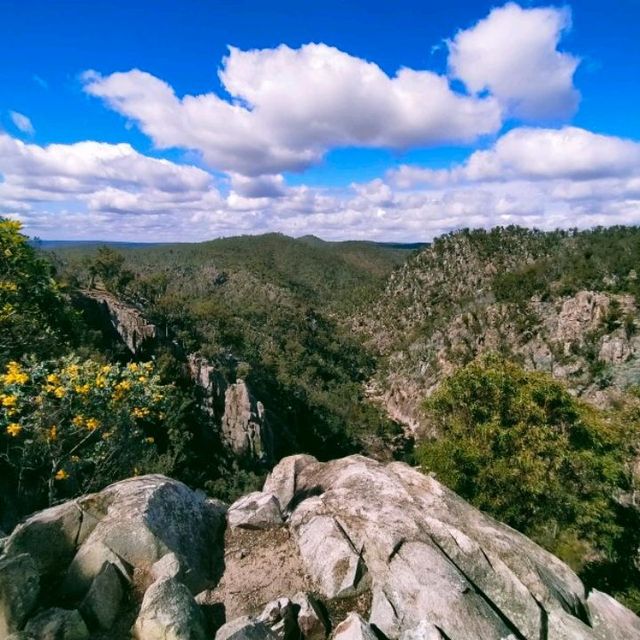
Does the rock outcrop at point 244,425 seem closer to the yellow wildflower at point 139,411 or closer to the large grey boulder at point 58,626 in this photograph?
the yellow wildflower at point 139,411

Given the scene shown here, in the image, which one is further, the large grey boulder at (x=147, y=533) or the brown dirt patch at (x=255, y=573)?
the brown dirt patch at (x=255, y=573)

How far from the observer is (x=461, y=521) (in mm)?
10758

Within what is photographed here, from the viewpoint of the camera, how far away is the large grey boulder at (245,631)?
6.68 m

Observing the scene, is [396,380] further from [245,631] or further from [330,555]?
[245,631]

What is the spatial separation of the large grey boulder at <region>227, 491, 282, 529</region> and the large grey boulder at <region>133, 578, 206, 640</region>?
143 inches

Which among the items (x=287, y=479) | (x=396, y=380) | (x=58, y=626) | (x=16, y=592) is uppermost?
(x=16, y=592)

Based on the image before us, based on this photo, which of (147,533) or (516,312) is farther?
(516,312)

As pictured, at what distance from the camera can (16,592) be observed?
695cm

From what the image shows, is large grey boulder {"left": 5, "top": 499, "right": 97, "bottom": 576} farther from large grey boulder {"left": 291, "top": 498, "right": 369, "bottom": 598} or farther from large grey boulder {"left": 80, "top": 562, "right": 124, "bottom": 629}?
large grey boulder {"left": 291, "top": 498, "right": 369, "bottom": 598}

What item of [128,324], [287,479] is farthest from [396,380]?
[287,479]

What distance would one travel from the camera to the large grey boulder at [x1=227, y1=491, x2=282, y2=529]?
36.0ft

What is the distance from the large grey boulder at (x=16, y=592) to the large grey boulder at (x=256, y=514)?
4.81 metres

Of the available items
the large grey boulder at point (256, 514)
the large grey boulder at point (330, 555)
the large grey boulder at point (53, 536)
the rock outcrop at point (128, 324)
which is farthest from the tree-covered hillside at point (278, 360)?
the large grey boulder at point (330, 555)

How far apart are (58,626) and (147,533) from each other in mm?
2204
